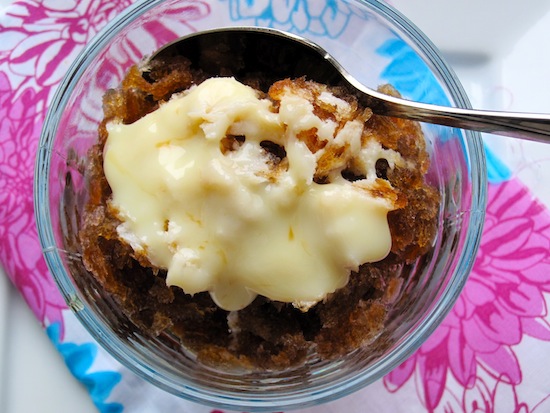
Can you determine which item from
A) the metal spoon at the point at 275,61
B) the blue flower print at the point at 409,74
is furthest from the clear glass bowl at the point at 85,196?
the metal spoon at the point at 275,61

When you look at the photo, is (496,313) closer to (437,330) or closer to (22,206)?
(437,330)

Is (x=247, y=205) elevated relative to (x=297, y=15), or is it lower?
lower

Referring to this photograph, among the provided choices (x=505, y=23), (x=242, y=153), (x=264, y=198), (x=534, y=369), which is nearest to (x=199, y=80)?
(x=242, y=153)

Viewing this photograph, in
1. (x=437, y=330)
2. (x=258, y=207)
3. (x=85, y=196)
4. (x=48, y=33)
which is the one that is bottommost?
(x=437, y=330)

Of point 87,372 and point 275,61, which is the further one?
point 87,372

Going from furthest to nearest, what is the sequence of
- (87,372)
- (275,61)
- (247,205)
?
(87,372)
(275,61)
(247,205)

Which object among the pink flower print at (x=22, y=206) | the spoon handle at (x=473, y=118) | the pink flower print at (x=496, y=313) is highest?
the pink flower print at (x=22, y=206)

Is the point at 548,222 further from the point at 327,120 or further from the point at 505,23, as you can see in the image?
the point at 327,120

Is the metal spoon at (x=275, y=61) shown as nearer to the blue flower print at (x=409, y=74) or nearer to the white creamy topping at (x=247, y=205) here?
the white creamy topping at (x=247, y=205)

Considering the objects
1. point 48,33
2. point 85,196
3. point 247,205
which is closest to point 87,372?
point 85,196
